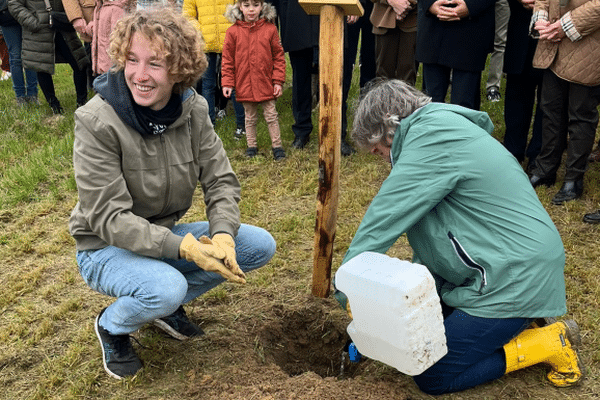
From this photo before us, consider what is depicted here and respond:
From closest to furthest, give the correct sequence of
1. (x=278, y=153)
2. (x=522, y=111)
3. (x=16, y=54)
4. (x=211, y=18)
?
(x=522, y=111)
(x=278, y=153)
(x=211, y=18)
(x=16, y=54)

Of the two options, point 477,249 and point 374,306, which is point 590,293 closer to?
point 477,249

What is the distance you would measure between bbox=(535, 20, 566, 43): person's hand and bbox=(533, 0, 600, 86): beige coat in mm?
51

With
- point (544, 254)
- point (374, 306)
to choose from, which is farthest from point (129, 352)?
point (544, 254)

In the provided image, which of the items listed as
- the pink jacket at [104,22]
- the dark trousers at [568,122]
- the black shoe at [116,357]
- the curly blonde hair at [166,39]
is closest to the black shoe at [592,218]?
the dark trousers at [568,122]

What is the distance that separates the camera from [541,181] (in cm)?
491

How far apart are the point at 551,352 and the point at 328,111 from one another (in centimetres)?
150

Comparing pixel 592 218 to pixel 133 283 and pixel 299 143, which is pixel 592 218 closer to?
pixel 299 143

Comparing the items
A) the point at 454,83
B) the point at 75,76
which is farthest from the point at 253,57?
the point at 75,76

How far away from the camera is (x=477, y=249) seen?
250cm

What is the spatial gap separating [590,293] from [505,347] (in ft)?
3.55

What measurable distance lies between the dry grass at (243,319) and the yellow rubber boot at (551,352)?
7 cm

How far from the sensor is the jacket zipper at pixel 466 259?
252 centimetres

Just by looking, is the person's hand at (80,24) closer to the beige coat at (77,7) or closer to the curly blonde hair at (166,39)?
the beige coat at (77,7)

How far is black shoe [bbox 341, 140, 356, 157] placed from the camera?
579 cm
